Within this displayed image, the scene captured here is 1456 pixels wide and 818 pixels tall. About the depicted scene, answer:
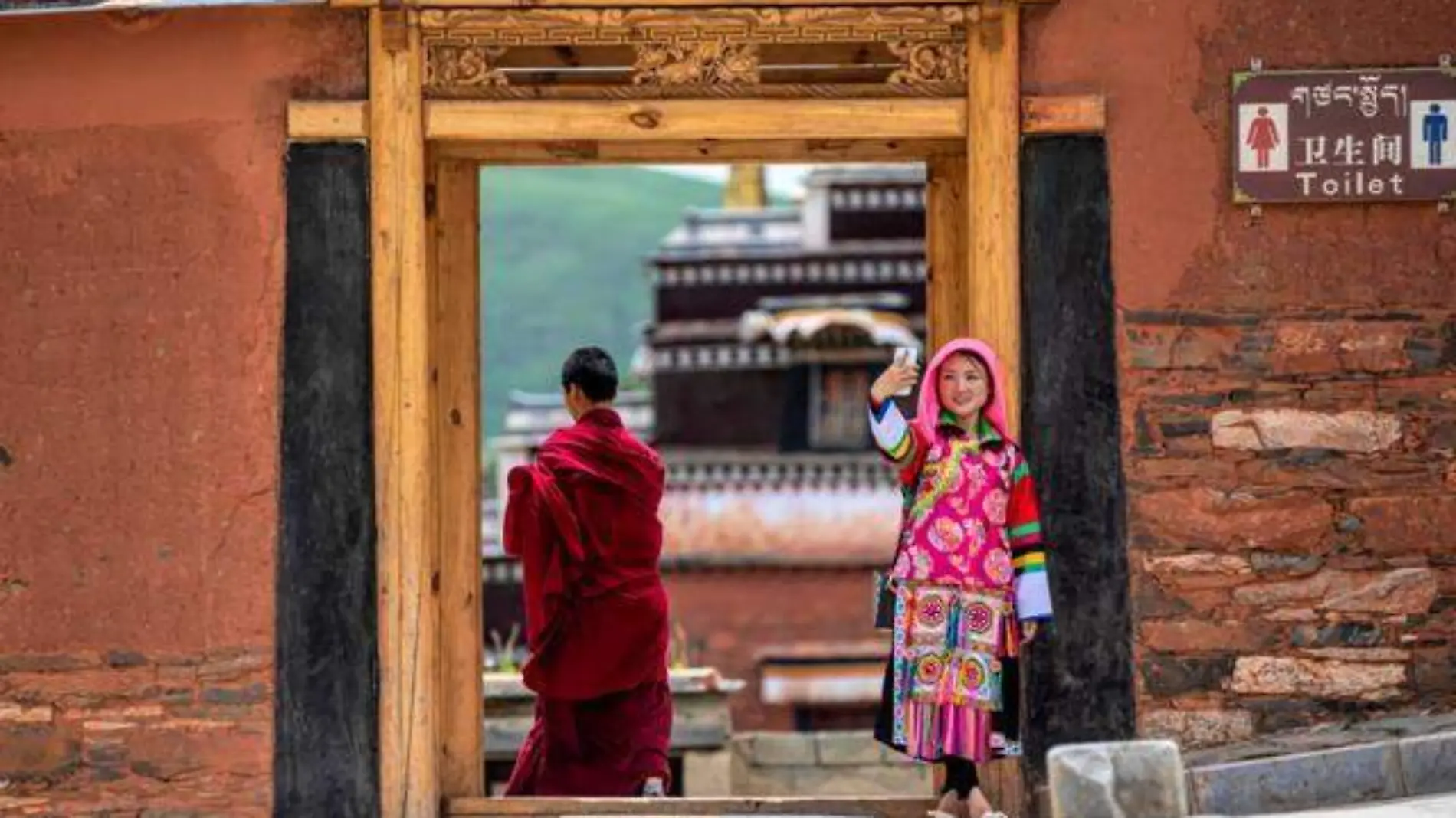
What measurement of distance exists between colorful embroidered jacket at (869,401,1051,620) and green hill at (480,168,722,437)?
73345 millimetres

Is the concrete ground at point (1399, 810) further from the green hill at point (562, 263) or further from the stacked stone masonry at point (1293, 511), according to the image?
the green hill at point (562, 263)

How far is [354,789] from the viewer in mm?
9164

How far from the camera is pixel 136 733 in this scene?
9164 mm

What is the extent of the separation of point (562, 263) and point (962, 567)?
89.0m

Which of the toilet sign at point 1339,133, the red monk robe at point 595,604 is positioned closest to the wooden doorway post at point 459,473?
the red monk robe at point 595,604

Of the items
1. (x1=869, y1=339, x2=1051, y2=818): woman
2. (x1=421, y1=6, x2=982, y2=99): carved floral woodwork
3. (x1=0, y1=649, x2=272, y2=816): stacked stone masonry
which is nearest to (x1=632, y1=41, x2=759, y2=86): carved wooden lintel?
(x1=421, y1=6, x2=982, y2=99): carved floral woodwork

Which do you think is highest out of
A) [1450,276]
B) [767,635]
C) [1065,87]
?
[1065,87]

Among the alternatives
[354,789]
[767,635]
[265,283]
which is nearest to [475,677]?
[354,789]

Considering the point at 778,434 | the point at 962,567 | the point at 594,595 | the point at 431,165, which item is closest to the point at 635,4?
the point at 431,165

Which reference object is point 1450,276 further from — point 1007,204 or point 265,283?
point 265,283

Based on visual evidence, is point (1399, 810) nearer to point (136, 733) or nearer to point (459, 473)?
point (459, 473)

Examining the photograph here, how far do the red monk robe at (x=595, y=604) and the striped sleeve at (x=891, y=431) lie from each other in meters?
1.38

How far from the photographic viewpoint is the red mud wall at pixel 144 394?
9180 mm

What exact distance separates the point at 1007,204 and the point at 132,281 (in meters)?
2.67
